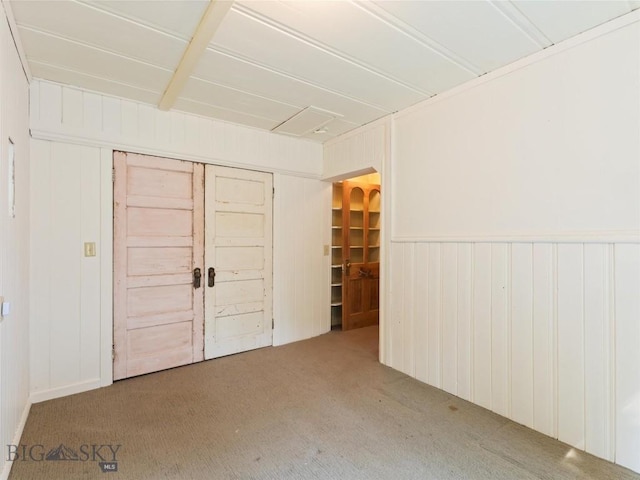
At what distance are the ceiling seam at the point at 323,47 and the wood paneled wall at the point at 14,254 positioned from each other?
4.13ft

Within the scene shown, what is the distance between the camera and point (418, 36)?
2.05 metres

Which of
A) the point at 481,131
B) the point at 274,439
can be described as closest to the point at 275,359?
the point at 274,439

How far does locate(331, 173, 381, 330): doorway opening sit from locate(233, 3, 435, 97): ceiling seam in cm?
203

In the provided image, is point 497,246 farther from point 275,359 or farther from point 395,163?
point 275,359

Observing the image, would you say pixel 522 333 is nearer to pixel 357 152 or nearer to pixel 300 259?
pixel 357 152

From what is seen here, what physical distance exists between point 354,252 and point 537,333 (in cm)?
295

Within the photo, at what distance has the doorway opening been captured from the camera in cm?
459

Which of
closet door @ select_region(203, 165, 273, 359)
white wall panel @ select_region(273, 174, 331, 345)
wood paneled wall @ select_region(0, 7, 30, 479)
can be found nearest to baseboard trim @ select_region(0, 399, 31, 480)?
wood paneled wall @ select_region(0, 7, 30, 479)

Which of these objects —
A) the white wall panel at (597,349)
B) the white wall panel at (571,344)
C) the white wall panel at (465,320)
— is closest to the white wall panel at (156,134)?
the white wall panel at (465,320)

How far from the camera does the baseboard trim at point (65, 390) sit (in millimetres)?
2555

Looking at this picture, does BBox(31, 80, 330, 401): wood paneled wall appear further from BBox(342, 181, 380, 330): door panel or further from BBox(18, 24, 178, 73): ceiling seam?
BBox(342, 181, 380, 330): door panel

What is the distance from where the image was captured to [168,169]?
3205 millimetres

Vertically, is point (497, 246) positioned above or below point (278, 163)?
below

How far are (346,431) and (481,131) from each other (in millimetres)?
2385
